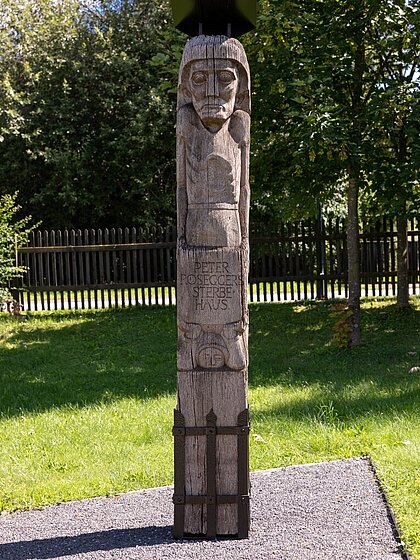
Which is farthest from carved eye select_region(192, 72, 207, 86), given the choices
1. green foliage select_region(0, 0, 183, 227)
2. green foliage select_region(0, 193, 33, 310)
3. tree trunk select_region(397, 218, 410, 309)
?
green foliage select_region(0, 0, 183, 227)

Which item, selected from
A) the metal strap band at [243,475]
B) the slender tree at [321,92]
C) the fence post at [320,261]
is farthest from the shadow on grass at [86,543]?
the fence post at [320,261]

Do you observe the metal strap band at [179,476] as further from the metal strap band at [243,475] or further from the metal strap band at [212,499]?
the metal strap band at [243,475]

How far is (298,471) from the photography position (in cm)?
580

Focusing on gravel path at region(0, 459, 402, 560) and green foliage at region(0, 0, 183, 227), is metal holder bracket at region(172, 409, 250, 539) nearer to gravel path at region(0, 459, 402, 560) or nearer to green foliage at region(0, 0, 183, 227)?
gravel path at region(0, 459, 402, 560)

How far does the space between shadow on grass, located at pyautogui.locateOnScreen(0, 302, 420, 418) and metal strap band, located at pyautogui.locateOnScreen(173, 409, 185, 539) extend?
288cm

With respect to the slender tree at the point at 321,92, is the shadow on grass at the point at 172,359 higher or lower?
lower

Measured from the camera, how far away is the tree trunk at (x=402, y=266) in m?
13.8

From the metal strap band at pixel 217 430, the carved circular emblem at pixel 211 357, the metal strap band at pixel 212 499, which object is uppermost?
the carved circular emblem at pixel 211 357

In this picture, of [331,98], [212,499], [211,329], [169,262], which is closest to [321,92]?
[331,98]

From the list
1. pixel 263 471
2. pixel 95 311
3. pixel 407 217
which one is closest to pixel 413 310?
pixel 407 217

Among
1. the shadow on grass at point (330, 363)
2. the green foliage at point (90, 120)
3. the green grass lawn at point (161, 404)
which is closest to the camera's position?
the green grass lawn at point (161, 404)

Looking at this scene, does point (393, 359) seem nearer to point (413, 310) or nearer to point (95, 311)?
point (413, 310)

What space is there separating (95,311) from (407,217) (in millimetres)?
7146

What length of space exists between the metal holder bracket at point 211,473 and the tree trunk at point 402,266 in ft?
31.9
